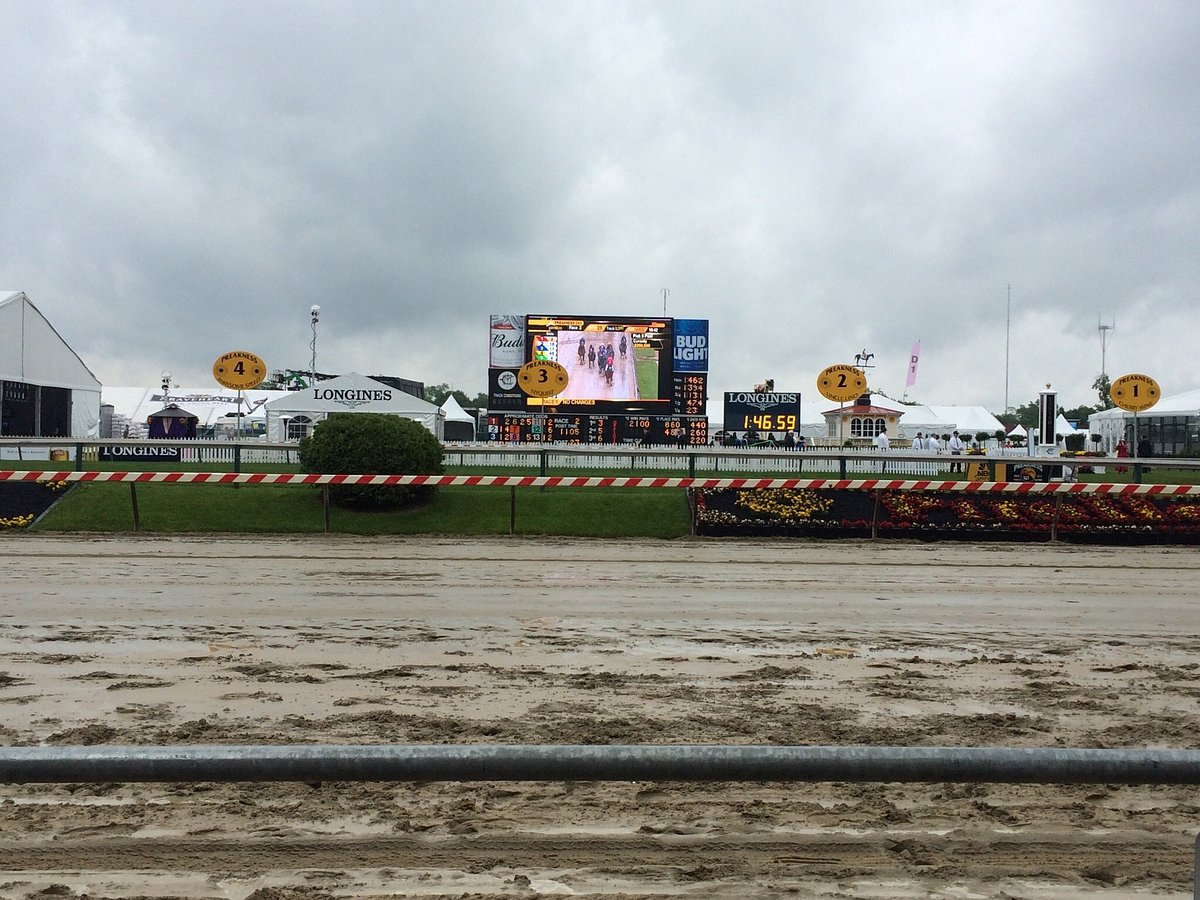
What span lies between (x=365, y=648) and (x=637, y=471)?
1643cm

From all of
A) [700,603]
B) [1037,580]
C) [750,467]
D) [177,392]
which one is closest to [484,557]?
[700,603]

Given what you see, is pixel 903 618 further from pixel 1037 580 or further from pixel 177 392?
pixel 177 392

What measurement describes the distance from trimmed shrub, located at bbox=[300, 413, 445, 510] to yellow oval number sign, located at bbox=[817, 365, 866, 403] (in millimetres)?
10008

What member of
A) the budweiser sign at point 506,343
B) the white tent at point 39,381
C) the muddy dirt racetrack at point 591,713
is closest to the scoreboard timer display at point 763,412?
the budweiser sign at point 506,343

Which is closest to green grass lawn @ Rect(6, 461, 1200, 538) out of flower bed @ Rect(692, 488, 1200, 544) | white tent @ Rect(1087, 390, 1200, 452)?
flower bed @ Rect(692, 488, 1200, 544)

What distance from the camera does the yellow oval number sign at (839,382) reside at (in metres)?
22.0

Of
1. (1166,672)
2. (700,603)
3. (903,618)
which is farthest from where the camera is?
(700,603)

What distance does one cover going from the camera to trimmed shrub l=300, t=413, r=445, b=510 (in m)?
16.3

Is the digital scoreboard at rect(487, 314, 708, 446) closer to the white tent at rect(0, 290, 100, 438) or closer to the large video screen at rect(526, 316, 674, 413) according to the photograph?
the large video screen at rect(526, 316, 674, 413)

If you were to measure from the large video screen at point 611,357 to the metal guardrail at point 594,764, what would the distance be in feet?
99.0

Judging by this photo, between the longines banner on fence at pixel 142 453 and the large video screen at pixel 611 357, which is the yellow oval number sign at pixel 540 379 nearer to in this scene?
the large video screen at pixel 611 357

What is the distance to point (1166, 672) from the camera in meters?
6.59

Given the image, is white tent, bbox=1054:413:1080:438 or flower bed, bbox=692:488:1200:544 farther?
white tent, bbox=1054:413:1080:438

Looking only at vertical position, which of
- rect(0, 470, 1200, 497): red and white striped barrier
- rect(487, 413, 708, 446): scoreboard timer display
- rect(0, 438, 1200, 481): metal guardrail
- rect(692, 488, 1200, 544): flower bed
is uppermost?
rect(487, 413, 708, 446): scoreboard timer display
